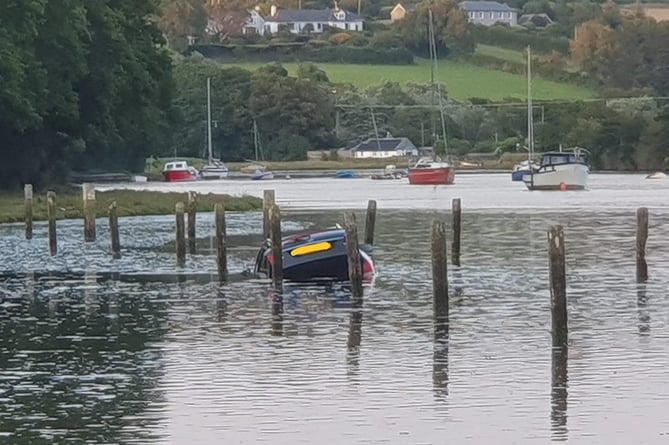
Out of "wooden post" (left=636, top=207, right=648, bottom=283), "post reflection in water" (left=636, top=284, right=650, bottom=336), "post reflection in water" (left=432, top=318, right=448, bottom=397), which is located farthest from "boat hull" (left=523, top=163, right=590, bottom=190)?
"post reflection in water" (left=432, top=318, right=448, bottom=397)

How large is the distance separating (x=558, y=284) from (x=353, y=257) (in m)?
7.49

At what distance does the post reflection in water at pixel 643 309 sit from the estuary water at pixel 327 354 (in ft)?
0.11

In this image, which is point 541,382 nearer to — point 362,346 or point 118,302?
point 362,346

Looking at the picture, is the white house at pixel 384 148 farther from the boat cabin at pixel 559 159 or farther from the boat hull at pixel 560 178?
the boat hull at pixel 560 178

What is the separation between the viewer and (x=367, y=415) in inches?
878

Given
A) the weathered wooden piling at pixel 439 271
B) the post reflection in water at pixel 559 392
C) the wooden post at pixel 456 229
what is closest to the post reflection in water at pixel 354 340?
the weathered wooden piling at pixel 439 271

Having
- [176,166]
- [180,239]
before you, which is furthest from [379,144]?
[180,239]

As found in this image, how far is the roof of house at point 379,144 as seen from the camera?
623ft

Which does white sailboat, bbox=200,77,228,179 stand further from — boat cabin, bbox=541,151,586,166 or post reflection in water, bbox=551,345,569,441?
post reflection in water, bbox=551,345,569,441

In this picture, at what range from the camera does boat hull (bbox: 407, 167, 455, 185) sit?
129m

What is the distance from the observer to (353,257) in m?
34.9

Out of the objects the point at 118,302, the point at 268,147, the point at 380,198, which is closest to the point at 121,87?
the point at 380,198

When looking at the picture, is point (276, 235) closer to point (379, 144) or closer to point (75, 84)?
point (75, 84)

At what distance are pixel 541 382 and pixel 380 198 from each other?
77364mm
